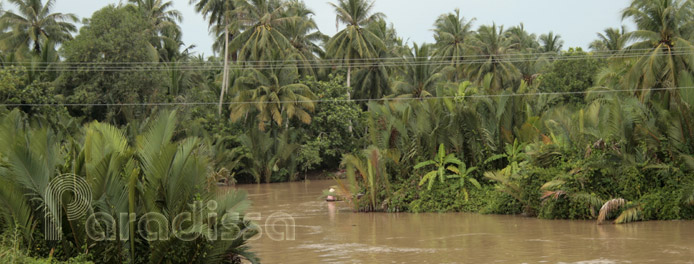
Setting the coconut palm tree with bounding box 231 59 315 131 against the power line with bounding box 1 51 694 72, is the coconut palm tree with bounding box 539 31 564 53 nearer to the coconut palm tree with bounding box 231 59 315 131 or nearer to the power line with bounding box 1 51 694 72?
the power line with bounding box 1 51 694 72

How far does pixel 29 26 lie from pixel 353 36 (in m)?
19.5

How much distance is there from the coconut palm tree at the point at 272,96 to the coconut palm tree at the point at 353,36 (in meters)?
5.30

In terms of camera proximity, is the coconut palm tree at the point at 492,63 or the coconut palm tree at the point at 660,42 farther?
the coconut palm tree at the point at 492,63

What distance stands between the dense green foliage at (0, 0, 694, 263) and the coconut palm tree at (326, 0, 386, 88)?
0.12 m

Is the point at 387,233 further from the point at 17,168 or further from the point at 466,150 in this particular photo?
the point at 17,168

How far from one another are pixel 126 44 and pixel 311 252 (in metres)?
24.4

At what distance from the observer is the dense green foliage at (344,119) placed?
8.61 meters

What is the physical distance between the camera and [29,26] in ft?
129

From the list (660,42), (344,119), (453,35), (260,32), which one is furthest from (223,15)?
(660,42)

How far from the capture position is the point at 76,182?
8367 millimetres

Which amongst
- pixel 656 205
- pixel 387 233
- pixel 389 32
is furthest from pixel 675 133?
pixel 389 32

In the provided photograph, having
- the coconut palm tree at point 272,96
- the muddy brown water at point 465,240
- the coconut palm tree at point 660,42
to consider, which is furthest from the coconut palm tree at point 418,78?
the muddy brown water at point 465,240

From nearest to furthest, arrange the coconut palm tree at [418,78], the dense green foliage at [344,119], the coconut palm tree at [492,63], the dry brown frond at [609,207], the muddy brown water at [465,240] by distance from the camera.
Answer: the dense green foliage at [344,119] → the muddy brown water at [465,240] → the dry brown frond at [609,207] → the coconut palm tree at [418,78] → the coconut palm tree at [492,63]

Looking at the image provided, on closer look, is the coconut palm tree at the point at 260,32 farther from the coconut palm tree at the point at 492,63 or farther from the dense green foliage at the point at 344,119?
the coconut palm tree at the point at 492,63
